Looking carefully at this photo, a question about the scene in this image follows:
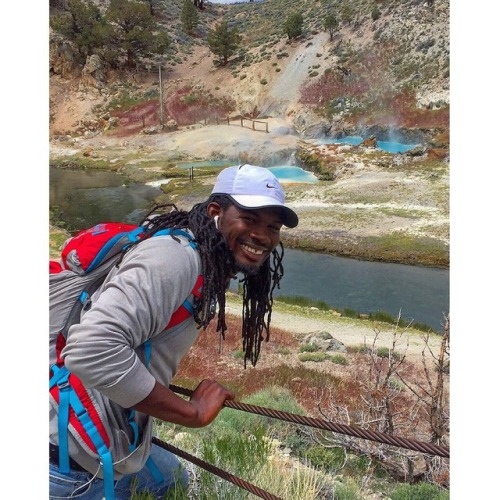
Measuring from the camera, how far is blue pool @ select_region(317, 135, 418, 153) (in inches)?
883

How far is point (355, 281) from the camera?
1497 centimetres

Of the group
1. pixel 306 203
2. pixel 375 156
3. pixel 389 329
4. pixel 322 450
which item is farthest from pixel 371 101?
pixel 322 450

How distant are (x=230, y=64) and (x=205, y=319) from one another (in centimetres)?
3125

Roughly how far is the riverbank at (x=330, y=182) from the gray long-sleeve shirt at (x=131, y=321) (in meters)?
14.3

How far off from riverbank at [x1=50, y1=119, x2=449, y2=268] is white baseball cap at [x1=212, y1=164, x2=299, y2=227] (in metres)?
14.2

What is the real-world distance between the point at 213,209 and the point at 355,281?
14.1 metres

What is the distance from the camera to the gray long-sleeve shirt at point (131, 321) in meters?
0.92

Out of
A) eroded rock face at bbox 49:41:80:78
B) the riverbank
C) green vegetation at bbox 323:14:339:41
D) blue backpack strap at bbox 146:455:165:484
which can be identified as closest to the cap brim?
blue backpack strap at bbox 146:455:165:484

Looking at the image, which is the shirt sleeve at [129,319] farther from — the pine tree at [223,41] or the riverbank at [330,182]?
the pine tree at [223,41]

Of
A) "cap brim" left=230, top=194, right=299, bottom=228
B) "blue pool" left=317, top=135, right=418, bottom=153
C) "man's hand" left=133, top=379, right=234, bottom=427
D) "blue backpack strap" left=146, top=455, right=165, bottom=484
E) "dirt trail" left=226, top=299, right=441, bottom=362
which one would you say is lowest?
"dirt trail" left=226, top=299, right=441, bottom=362

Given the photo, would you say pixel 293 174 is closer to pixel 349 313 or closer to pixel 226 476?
pixel 349 313

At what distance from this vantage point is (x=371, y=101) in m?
25.4

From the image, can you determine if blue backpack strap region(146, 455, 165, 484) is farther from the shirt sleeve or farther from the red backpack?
the shirt sleeve
